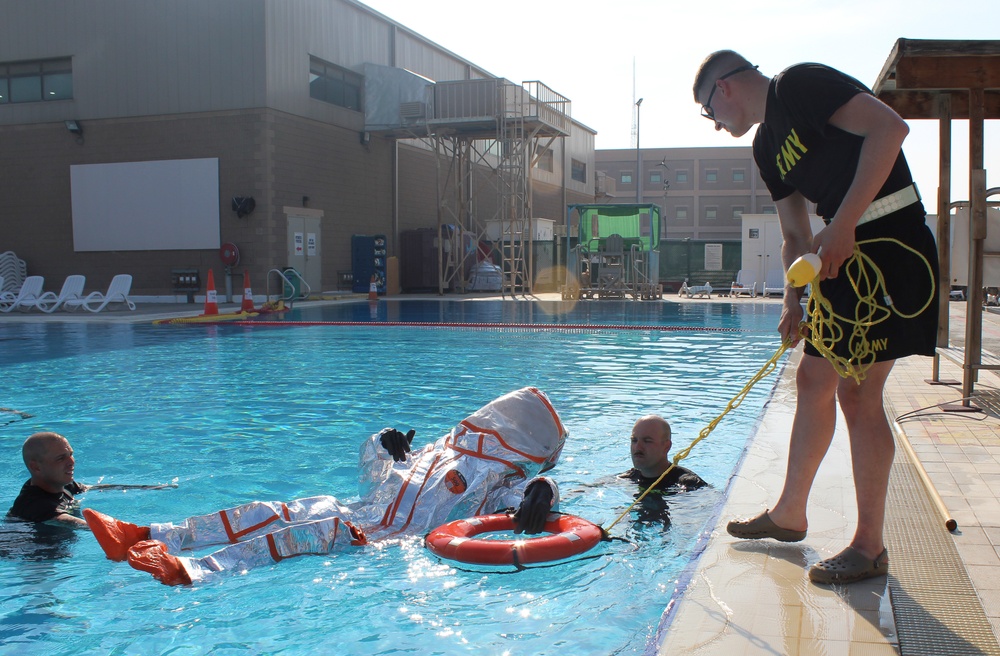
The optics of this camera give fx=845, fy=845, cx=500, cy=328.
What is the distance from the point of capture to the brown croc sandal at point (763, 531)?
9.20 feet

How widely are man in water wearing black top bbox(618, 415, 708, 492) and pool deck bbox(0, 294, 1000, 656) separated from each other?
1.02ft

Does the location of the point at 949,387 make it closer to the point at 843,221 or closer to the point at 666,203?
the point at 843,221

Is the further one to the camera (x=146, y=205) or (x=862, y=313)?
(x=146, y=205)

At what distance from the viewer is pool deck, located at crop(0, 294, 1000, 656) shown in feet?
6.83

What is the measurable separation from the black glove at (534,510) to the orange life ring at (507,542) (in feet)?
0.20

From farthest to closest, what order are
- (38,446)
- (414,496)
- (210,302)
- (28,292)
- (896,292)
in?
1. (28,292)
2. (210,302)
3. (38,446)
4. (414,496)
5. (896,292)

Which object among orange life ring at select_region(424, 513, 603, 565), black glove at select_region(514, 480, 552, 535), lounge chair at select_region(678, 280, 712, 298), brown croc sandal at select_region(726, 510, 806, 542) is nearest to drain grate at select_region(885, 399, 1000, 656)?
brown croc sandal at select_region(726, 510, 806, 542)

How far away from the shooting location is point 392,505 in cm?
343

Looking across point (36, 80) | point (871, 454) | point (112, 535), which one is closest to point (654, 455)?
point (871, 454)

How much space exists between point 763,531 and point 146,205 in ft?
72.5

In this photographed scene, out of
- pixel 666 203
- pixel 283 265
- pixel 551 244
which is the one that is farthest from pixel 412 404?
pixel 666 203

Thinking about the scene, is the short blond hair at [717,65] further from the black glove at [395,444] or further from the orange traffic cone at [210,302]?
the orange traffic cone at [210,302]

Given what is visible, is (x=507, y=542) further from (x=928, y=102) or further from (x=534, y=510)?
(x=928, y=102)

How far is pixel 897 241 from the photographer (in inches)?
97.3
